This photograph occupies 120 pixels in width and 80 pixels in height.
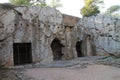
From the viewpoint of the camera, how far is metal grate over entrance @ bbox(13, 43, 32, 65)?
38.8 ft

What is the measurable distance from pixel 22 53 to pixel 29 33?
1.36 meters

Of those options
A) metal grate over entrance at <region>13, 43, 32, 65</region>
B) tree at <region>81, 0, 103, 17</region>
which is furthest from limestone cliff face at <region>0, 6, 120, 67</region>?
tree at <region>81, 0, 103, 17</region>

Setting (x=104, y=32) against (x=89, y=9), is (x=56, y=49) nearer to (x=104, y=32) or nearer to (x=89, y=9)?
(x=104, y=32)

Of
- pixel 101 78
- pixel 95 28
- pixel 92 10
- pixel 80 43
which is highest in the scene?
pixel 92 10

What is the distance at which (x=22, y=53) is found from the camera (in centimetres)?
1220

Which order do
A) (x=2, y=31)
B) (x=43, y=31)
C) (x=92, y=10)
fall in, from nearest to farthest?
(x=2, y=31) < (x=43, y=31) < (x=92, y=10)

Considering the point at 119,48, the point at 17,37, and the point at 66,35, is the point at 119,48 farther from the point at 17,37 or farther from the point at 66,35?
the point at 17,37

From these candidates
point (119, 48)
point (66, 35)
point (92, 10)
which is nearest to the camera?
point (66, 35)

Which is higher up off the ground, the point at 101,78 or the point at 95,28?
the point at 95,28

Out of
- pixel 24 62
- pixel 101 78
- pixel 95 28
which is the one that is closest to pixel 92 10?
pixel 95 28

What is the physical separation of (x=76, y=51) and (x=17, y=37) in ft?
17.7

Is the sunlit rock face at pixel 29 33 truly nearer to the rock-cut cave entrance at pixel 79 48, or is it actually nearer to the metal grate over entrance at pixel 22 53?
the metal grate over entrance at pixel 22 53

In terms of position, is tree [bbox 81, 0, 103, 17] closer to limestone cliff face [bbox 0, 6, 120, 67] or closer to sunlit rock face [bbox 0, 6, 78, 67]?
limestone cliff face [bbox 0, 6, 120, 67]

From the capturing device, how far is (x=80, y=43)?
52.1 feet
